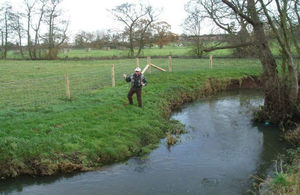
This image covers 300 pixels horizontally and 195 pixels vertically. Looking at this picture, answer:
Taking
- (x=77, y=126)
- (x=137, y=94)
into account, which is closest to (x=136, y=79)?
(x=137, y=94)

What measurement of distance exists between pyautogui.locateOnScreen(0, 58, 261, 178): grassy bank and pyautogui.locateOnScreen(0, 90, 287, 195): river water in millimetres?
352

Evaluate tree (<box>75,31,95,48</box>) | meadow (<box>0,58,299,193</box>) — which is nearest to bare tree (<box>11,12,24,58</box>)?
tree (<box>75,31,95,48</box>)

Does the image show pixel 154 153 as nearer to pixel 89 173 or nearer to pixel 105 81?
pixel 89 173

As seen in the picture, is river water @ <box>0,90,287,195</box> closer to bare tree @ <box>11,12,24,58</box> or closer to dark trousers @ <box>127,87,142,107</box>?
dark trousers @ <box>127,87,142,107</box>

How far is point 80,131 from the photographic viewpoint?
9062 millimetres

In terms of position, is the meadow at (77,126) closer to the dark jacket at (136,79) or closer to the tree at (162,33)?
the dark jacket at (136,79)

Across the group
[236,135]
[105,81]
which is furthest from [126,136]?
[105,81]

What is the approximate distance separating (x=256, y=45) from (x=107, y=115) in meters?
6.24

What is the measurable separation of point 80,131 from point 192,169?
3.53 meters

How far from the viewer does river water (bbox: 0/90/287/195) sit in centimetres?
679

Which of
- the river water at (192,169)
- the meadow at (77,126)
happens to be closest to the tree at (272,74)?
the river water at (192,169)

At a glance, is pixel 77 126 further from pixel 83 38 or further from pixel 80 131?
pixel 83 38

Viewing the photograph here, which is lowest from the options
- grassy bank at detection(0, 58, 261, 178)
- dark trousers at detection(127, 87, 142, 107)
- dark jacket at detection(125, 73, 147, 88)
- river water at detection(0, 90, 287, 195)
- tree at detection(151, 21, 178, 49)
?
river water at detection(0, 90, 287, 195)

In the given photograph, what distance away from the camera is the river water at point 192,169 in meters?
6.79
